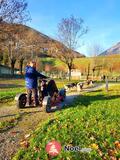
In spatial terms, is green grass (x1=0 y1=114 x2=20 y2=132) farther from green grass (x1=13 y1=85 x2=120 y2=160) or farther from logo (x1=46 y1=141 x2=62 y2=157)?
logo (x1=46 y1=141 x2=62 y2=157)

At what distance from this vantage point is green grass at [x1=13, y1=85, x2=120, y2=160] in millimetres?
8648

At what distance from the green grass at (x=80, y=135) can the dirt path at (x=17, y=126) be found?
0.33 m

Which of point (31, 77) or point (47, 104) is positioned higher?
point (31, 77)

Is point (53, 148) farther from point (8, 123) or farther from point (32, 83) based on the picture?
point (32, 83)

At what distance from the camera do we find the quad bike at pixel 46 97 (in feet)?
46.8

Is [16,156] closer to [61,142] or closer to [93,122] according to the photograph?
[61,142]

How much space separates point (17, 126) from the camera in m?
11.5

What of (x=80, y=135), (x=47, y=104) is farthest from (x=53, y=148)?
(x=47, y=104)

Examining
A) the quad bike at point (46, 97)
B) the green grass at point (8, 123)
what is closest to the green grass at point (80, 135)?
the quad bike at point (46, 97)

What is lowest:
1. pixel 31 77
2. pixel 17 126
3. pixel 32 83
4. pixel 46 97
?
pixel 17 126

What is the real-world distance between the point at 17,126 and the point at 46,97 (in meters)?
3.24

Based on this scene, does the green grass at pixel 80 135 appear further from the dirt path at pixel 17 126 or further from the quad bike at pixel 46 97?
the quad bike at pixel 46 97

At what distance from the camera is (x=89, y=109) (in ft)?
46.5

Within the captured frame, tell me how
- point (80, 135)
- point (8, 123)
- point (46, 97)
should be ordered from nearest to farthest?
point (80, 135) → point (8, 123) → point (46, 97)
